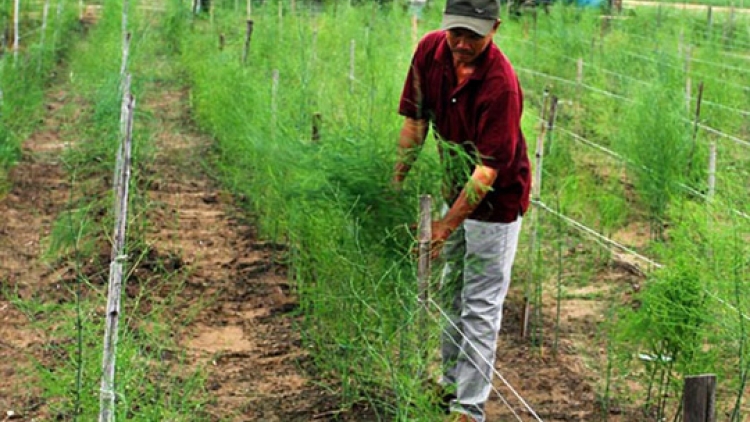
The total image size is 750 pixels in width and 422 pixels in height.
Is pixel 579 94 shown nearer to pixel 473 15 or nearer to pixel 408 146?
pixel 408 146

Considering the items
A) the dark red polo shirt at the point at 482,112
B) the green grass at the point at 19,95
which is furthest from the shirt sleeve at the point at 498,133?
the green grass at the point at 19,95

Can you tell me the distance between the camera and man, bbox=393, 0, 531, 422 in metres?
4.32

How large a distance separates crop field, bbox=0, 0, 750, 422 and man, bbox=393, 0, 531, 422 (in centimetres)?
13

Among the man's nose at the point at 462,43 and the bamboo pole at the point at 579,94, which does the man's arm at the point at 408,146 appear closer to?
the man's nose at the point at 462,43

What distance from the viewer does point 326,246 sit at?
5.24 meters

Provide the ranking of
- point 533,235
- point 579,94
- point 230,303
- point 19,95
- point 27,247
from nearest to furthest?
point 533,235
point 230,303
point 27,247
point 19,95
point 579,94

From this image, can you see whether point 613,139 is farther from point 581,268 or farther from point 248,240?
point 248,240

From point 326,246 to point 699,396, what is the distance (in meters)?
2.81

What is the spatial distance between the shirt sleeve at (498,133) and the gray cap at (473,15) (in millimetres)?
255

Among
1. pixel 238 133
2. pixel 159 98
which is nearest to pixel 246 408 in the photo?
pixel 238 133

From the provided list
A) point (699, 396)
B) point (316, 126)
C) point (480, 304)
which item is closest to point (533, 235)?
point (316, 126)

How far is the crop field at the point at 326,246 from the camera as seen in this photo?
4469mm

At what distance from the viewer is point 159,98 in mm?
13219

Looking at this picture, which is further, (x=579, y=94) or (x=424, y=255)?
(x=579, y=94)
